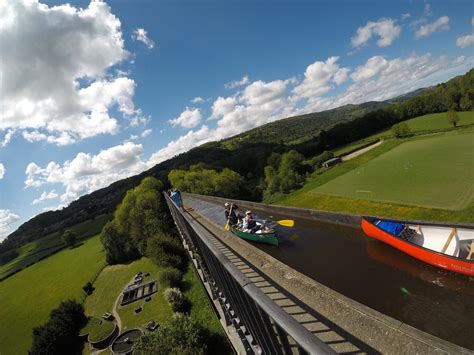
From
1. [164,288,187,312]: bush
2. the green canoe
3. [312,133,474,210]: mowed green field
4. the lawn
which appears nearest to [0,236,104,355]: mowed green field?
the lawn

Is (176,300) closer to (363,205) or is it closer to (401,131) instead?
(363,205)

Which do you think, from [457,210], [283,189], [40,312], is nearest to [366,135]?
[283,189]

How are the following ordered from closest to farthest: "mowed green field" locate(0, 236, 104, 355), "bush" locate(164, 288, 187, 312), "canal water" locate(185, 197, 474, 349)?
"canal water" locate(185, 197, 474, 349) → "bush" locate(164, 288, 187, 312) → "mowed green field" locate(0, 236, 104, 355)

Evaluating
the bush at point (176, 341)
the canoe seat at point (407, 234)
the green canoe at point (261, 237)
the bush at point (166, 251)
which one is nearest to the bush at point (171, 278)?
the bush at point (166, 251)

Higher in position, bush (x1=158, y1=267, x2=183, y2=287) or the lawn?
bush (x1=158, y1=267, x2=183, y2=287)

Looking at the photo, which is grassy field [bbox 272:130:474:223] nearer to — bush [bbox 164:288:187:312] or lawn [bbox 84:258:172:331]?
bush [bbox 164:288:187:312]

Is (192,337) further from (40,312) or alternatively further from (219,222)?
(40,312)

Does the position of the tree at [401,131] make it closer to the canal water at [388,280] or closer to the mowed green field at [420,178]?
the mowed green field at [420,178]
